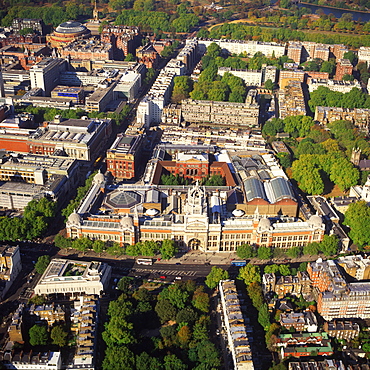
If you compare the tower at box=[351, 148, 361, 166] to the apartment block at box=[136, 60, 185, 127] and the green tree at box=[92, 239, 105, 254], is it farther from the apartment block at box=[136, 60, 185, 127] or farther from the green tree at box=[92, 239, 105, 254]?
the green tree at box=[92, 239, 105, 254]

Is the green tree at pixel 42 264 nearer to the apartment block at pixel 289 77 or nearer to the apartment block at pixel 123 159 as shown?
the apartment block at pixel 123 159

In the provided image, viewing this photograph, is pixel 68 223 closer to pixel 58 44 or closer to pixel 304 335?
pixel 304 335

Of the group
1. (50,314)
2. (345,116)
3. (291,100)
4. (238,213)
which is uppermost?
(291,100)

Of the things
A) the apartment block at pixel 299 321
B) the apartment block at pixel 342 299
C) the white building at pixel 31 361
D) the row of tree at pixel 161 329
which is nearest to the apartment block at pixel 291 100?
the apartment block at pixel 342 299

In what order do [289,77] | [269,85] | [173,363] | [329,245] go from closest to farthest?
[173,363] < [329,245] < [269,85] < [289,77]

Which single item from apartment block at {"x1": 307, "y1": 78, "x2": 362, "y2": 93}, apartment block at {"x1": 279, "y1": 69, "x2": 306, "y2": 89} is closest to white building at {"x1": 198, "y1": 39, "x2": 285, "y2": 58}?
apartment block at {"x1": 279, "y1": 69, "x2": 306, "y2": 89}

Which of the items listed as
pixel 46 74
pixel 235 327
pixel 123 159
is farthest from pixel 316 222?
pixel 46 74

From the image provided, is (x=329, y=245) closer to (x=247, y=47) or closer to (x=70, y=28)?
(x=247, y=47)
